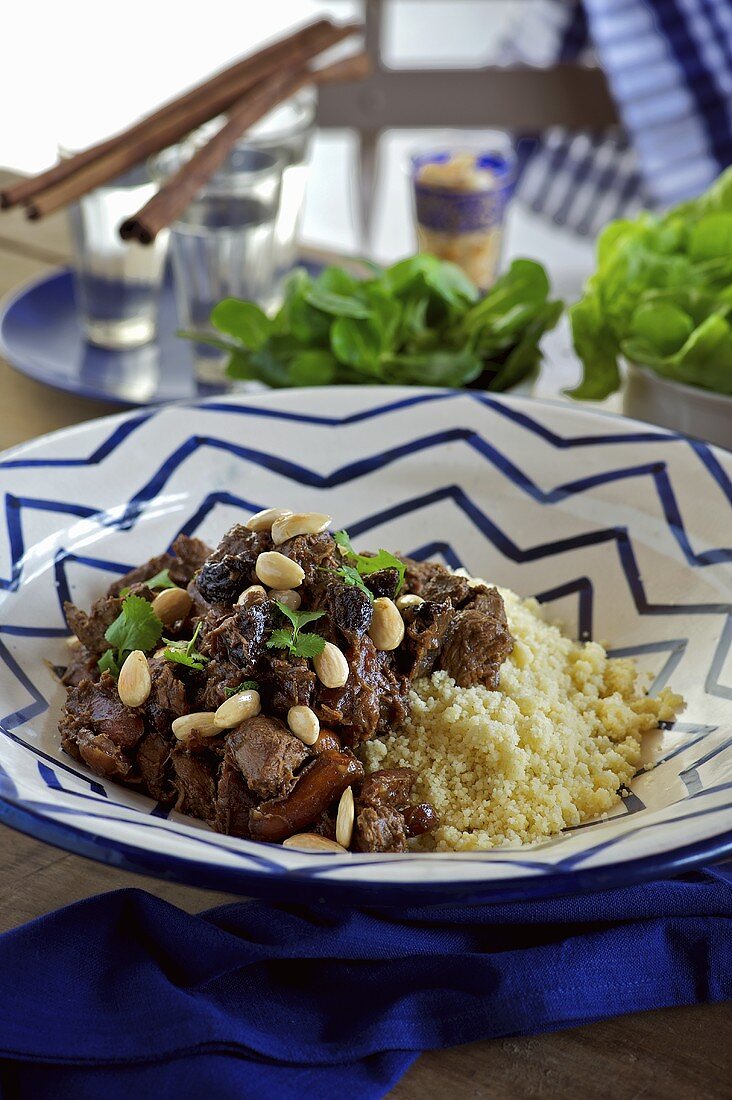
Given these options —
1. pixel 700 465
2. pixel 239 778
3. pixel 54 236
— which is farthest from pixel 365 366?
pixel 54 236

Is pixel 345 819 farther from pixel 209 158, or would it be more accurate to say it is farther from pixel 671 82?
pixel 671 82

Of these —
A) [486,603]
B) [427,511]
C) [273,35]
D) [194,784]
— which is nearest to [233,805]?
[194,784]

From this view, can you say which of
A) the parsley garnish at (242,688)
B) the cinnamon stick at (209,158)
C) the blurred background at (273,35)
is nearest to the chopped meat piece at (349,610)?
the parsley garnish at (242,688)

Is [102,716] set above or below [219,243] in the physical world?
below

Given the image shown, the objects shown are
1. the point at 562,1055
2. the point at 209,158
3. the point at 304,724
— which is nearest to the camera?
the point at 562,1055

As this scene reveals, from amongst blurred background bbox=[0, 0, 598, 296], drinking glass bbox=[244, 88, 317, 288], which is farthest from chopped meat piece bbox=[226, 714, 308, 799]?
blurred background bbox=[0, 0, 598, 296]

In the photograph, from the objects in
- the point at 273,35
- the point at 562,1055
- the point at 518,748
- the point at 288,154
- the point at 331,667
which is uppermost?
the point at 288,154

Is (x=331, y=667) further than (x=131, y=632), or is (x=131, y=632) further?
(x=131, y=632)
